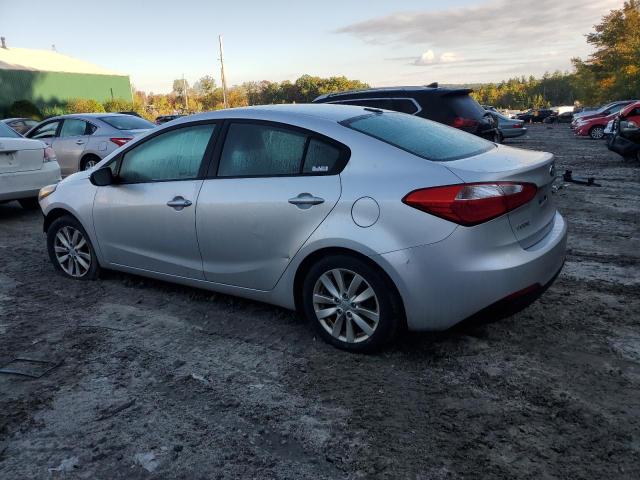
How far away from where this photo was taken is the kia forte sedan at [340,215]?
304cm

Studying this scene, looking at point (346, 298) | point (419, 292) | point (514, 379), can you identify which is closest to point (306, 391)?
point (346, 298)

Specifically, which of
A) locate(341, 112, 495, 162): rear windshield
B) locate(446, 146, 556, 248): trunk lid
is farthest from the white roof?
locate(446, 146, 556, 248): trunk lid

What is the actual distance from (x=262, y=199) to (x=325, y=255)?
60 centimetres

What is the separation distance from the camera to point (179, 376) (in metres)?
3.26

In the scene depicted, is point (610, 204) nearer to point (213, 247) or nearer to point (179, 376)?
point (213, 247)

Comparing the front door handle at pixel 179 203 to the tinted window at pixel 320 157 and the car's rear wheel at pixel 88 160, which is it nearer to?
the tinted window at pixel 320 157

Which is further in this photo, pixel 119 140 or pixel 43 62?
pixel 43 62

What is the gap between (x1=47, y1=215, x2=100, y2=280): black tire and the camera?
4996 mm

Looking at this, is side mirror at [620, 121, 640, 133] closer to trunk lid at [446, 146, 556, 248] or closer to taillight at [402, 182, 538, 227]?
trunk lid at [446, 146, 556, 248]

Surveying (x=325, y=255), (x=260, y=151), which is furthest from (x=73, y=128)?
(x=325, y=255)

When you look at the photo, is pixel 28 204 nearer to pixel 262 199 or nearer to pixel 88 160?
pixel 88 160

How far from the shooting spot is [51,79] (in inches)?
1714

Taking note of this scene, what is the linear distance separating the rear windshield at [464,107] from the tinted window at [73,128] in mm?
7267

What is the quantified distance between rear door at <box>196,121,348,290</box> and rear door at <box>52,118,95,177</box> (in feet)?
26.2
